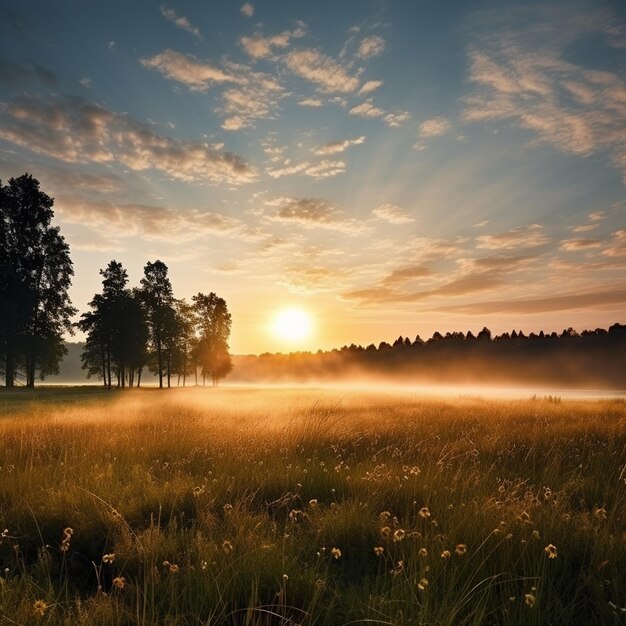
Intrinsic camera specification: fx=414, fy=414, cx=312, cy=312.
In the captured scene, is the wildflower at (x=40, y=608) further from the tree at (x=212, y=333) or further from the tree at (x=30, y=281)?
the tree at (x=212, y=333)

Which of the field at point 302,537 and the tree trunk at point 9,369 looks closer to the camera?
the field at point 302,537

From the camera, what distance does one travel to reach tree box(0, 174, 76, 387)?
38.1 m

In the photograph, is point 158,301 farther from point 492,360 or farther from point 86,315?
point 492,360

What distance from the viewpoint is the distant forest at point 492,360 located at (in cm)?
10206

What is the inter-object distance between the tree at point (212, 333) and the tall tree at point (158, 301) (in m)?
10.7

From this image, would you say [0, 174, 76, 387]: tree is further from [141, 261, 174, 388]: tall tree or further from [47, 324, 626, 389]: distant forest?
[47, 324, 626, 389]: distant forest

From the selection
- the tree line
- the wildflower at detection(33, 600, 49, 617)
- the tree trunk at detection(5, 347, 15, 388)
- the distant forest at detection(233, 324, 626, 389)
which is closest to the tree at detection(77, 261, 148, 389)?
the tree line

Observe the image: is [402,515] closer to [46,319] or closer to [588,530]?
[588,530]

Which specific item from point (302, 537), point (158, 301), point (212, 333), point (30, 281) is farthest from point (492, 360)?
point (302, 537)

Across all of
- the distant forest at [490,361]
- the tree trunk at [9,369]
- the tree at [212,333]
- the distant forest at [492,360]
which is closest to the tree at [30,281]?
the tree trunk at [9,369]

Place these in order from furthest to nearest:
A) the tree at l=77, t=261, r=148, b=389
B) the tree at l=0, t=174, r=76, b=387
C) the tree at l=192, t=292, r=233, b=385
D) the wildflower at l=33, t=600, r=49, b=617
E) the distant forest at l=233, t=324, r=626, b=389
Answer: the distant forest at l=233, t=324, r=626, b=389, the tree at l=192, t=292, r=233, b=385, the tree at l=77, t=261, r=148, b=389, the tree at l=0, t=174, r=76, b=387, the wildflower at l=33, t=600, r=49, b=617

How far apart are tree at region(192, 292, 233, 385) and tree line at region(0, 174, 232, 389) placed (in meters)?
0.16

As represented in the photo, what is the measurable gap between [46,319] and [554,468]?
45.4 m

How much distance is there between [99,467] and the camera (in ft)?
19.3
